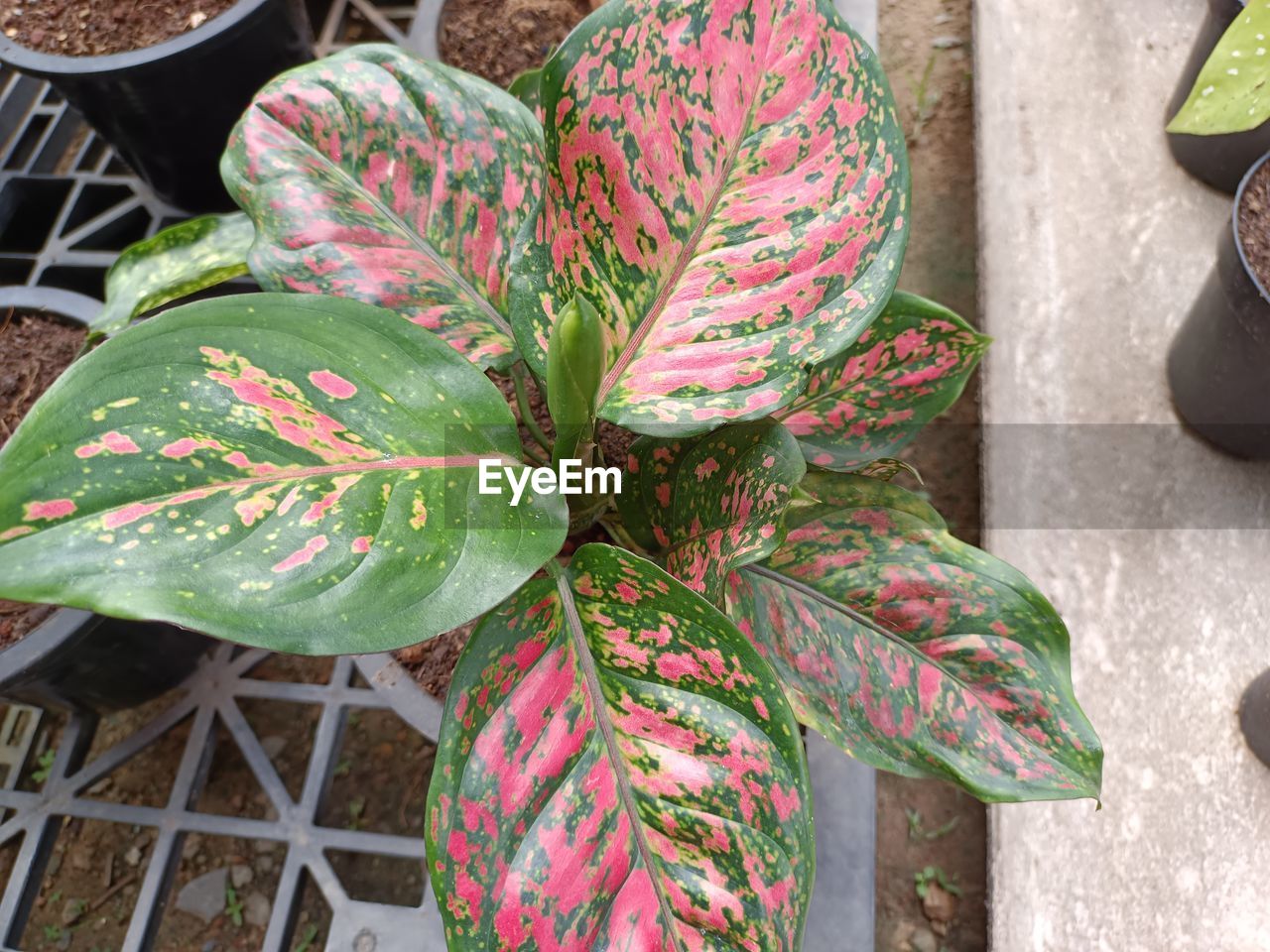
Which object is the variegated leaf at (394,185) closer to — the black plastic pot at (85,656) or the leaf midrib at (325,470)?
the leaf midrib at (325,470)

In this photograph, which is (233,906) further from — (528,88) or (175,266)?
(528,88)

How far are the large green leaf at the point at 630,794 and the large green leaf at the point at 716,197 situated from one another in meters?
0.16

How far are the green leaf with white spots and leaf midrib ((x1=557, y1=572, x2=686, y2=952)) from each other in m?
0.54

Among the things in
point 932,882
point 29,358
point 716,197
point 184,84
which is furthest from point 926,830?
point 184,84

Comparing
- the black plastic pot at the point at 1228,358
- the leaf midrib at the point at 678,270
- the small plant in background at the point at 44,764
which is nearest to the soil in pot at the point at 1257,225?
the black plastic pot at the point at 1228,358

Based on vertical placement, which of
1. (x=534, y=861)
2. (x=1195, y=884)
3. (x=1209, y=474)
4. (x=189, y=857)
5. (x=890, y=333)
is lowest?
(x=1195, y=884)

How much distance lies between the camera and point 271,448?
54cm

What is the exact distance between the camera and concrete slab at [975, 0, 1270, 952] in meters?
1.13

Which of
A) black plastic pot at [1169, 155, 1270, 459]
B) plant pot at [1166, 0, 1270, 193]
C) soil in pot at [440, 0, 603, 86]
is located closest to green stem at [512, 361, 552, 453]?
soil in pot at [440, 0, 603, 86]

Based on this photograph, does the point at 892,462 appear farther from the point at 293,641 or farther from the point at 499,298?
the point at 293,641

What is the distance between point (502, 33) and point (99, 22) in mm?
495

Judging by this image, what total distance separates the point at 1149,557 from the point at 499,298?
1014 millimetres

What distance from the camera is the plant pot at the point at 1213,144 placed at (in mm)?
1354

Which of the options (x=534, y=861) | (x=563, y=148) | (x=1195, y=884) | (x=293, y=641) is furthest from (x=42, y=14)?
(x=1195, y=884)
